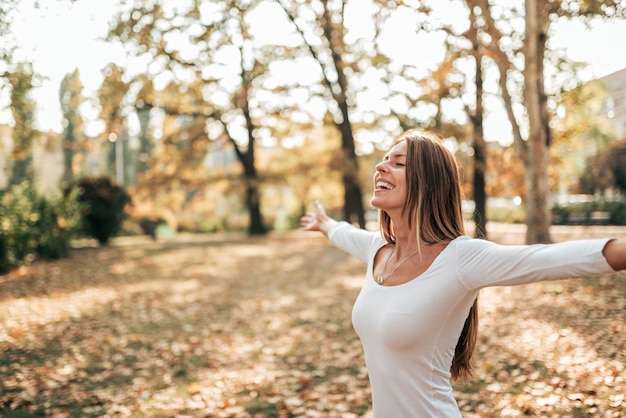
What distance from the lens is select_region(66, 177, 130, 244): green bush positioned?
20.6m

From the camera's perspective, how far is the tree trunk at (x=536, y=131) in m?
10.3

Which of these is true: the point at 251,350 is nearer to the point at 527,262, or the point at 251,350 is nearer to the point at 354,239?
the point at 354,239

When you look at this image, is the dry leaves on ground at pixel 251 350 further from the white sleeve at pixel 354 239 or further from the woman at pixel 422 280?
the woman at pixel 422 280

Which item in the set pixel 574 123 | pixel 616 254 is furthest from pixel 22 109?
pixel 574 123

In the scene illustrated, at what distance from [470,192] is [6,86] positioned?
1596cm

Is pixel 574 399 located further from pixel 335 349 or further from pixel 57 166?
pixel 57 166

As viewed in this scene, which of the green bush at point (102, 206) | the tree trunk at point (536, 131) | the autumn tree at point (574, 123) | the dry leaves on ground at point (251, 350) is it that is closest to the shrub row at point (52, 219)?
the green bush at point (102, 206)

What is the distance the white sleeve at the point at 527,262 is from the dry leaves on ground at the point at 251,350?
3.20m

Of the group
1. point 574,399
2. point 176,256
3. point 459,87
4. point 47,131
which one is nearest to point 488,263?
point 574,399

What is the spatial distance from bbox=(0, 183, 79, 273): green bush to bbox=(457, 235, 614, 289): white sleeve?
12036 millimetres

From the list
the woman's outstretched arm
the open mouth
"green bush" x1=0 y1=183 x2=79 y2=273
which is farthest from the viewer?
"green bush" x1=0 y1=183 x2=79 y2=273

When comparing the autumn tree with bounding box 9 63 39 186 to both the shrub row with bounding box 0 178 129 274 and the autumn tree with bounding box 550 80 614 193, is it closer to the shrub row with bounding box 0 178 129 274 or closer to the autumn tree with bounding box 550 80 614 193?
the shrub row with bounding box 0 178 129 274

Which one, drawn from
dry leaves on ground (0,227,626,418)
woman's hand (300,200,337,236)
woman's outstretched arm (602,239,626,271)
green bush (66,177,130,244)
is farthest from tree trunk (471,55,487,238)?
woman's outstretched arm (602,239,626,271)

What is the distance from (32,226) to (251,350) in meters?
9.28
